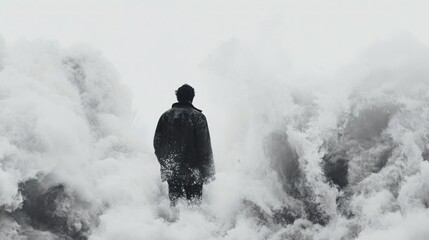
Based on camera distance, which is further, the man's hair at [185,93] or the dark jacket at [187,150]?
the man's hair at [185,93]

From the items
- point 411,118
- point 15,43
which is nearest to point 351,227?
point 411,118

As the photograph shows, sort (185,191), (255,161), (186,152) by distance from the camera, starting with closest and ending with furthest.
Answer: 1. (186,152)
2. (185,191)
3. (255,161)

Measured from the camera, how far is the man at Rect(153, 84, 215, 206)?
4289 millimetres

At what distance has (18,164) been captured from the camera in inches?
196

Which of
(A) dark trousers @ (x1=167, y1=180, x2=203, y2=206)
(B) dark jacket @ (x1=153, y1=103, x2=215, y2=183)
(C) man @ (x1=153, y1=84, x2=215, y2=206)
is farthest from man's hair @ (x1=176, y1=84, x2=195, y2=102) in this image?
(A) dark trousers @ (x1=167, y1=180, x2=203, y2=206)

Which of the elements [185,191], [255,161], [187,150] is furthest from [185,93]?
[255,161]

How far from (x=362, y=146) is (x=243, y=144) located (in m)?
1.46

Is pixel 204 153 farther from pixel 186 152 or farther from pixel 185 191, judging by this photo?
pixel 185 191

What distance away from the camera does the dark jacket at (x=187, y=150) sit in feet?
14.1

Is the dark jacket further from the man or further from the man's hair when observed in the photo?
the man's hair

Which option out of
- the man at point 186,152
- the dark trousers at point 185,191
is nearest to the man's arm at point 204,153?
the man at point 186,152

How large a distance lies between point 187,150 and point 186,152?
0.06 feet

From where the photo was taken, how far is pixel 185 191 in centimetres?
440

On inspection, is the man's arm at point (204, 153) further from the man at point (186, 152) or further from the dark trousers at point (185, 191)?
the dark trousers at point (185, 191)
